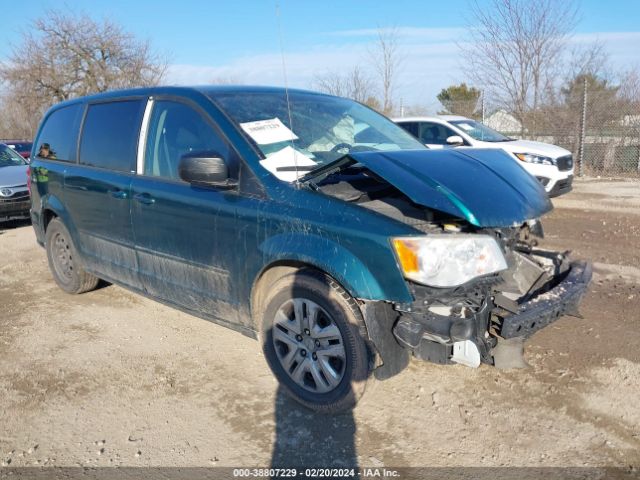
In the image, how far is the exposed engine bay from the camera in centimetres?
275

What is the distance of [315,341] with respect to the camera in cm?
311

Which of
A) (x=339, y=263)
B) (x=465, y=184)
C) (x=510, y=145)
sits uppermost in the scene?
(x=510, y=145)

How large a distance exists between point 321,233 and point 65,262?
355cm

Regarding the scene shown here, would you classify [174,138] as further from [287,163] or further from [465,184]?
[465,184]

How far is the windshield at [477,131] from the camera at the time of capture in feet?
36.3

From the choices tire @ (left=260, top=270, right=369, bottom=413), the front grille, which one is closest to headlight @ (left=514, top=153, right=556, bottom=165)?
the front grille

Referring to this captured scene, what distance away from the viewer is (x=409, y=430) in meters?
2.97

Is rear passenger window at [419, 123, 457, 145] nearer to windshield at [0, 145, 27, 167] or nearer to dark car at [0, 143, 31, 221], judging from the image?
dark car at [0, 143, 31, 221]

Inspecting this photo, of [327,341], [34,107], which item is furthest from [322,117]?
[34,107]

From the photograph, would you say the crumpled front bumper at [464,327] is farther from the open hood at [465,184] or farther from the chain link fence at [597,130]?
the chain link fence at [597,130]

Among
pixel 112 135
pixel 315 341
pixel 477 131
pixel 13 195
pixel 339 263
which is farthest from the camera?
pixel 477 131

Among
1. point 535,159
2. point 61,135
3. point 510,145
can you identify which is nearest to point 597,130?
point 510,145

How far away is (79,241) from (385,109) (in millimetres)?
16343

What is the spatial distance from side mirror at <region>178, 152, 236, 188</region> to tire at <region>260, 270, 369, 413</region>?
711 mm
